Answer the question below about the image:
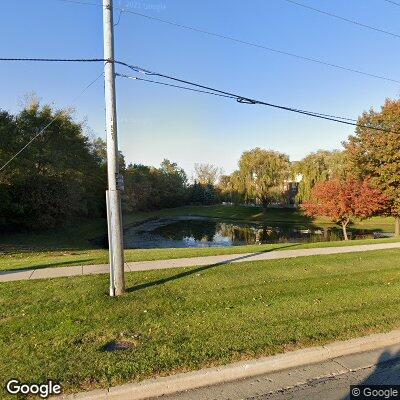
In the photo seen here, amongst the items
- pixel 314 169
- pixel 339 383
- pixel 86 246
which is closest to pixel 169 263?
pixel 339 383

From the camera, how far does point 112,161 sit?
6.46m

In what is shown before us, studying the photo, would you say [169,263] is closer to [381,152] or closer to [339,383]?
[339,383]

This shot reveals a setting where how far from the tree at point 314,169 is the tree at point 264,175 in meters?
4.95

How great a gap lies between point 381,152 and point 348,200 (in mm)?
3545

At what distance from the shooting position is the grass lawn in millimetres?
10664

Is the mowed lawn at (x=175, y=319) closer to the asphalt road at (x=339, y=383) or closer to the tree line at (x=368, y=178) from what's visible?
the asphalt road at (x=339, y=383)

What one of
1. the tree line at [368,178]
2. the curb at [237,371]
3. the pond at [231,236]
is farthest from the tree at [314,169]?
the curb at [237,371]

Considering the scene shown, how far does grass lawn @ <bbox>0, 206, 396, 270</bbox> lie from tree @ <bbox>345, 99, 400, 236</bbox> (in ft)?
27.4

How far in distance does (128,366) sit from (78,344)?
36.9 inches

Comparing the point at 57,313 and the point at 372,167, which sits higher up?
the point at 372,167

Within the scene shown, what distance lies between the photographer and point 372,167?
2348 centimetres

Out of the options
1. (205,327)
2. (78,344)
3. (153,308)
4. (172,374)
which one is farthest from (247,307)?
(78,344)

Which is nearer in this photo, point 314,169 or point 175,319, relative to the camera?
point 175,319

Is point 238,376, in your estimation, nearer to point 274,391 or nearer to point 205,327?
point 274,391
